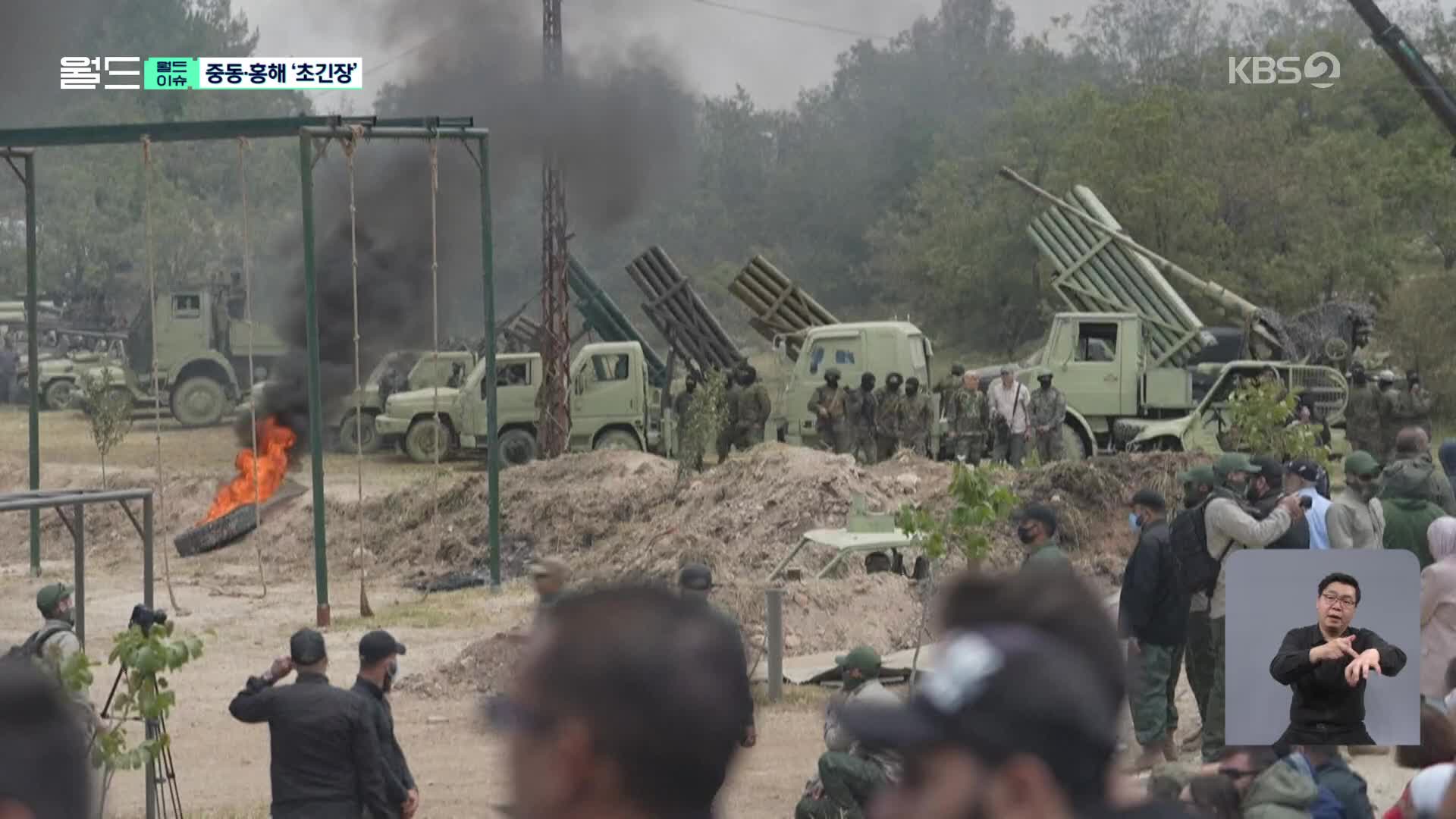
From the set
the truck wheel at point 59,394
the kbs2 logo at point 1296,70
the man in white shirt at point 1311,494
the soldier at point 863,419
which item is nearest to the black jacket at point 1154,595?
the man in white shirt at point 1311,494

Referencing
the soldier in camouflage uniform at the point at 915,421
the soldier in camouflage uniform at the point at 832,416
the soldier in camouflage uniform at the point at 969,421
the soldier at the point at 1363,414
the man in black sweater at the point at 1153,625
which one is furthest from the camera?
the soldier in camouflage uniform at the point at 832,416

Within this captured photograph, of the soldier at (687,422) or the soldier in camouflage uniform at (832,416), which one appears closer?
the soldier at (687,422)

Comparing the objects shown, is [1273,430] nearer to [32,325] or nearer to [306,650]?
[32,325]

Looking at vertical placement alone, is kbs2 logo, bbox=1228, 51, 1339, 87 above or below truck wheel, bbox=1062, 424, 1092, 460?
above

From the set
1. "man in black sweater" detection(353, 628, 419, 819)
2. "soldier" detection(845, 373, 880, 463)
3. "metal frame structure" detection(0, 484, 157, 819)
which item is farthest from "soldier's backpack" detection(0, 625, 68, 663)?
"soldier" detection(845, 373, 880, 463)

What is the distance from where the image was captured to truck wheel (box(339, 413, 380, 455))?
99.5ft

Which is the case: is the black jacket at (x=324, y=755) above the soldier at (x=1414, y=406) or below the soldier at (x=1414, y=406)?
below

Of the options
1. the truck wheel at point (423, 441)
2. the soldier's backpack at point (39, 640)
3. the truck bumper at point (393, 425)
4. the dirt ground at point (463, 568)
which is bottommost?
the dirt ground at point (463, 568)

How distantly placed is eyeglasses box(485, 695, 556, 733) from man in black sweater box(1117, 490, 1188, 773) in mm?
7892

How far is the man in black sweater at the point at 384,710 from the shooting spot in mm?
7411

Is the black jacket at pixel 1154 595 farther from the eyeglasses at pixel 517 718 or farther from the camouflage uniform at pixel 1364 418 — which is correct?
the camouflage uniform at pixel 1364 418

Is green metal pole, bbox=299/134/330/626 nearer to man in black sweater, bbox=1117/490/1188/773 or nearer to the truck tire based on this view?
man in black sweater, bbox=1117/490/1188/773

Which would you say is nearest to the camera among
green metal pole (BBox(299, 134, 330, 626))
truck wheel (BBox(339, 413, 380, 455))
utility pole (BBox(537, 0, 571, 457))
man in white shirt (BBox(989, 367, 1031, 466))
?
green metal pole (BBox(299, 134, 330, 626))

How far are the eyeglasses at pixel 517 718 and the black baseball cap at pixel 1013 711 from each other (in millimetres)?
348
